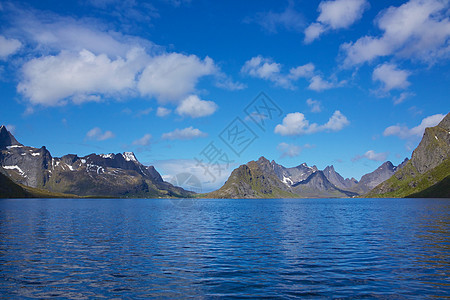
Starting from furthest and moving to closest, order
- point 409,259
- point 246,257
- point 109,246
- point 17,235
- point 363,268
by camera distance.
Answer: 1. point 17,235
2. point 109,246
3. point 246,257
4. point 409,259
5. point 363,268

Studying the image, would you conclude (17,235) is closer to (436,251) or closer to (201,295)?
(201,295)

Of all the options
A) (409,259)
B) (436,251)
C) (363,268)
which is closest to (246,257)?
(363,268)

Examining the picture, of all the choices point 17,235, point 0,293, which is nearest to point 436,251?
point 0,293

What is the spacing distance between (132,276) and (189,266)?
6.92m

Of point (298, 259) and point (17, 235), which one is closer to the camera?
point (298, 259)

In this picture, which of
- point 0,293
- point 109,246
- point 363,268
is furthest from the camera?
point 109,246

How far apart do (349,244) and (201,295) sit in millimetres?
33160

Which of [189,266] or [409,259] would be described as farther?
[409,259]

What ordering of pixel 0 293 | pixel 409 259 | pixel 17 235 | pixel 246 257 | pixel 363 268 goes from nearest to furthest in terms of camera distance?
pixel 0 293
pixel 363 268
pixel 409 259
pixel 246 257
pixel 17 235

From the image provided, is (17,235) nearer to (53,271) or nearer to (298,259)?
(53,271)

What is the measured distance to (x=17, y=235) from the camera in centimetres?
5894

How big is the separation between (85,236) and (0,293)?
3531 centimetres

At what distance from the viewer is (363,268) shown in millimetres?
34250

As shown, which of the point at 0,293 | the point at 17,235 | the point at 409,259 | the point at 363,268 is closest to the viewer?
the point at 0,293
